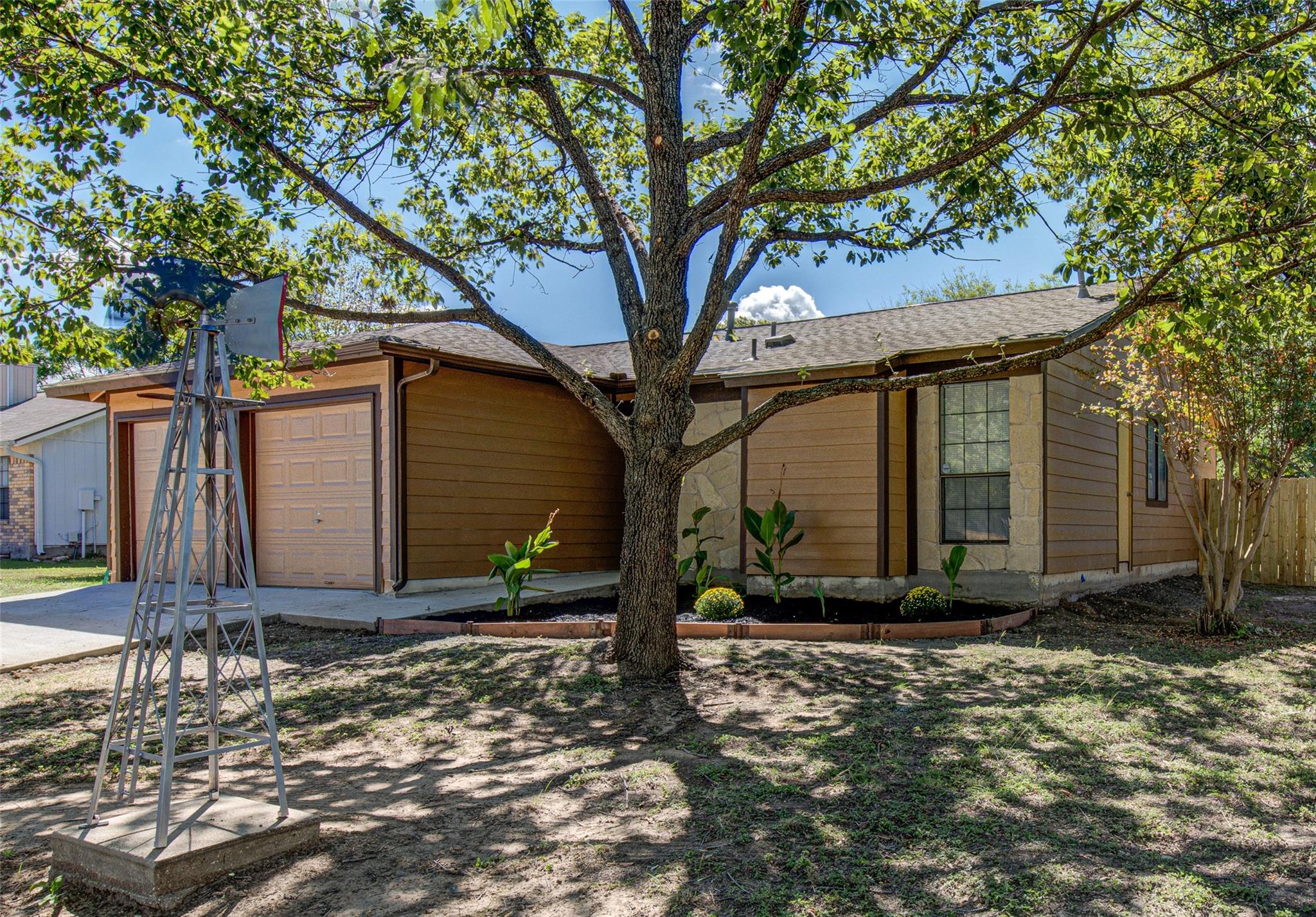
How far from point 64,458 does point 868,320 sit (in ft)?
62.4

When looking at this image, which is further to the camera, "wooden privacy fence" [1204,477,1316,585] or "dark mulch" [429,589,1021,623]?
"wooden privacy fence" [1204,477,1316,585]

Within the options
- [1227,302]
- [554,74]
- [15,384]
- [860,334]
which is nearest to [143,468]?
[554,74]

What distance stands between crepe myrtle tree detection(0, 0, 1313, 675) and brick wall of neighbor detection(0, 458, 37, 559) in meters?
16.3

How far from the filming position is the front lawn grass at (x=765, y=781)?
3256 millimetres

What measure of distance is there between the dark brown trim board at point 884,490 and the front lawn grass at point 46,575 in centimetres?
1099

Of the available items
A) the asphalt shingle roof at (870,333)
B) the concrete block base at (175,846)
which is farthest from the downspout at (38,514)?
the concrete block base at (175,846)

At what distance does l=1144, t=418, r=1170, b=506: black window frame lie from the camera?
42.6ft

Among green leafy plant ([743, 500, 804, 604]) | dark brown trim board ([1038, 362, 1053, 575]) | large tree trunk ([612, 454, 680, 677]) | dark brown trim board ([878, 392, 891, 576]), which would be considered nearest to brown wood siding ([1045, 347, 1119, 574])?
dark brown trim board ([1038, 362, 1053, 575])

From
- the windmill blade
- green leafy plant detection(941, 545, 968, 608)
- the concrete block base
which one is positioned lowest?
the concrete block base

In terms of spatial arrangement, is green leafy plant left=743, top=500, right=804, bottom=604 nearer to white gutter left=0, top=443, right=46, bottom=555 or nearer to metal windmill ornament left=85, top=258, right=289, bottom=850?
metal windmill ornament left=85, top=258, right=289, bottom=850

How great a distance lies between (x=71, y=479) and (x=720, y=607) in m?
19.0

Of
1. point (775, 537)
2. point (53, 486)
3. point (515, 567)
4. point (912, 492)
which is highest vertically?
point (912, 492)

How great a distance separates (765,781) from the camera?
4480 mm

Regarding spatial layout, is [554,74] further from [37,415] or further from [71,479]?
[37,415]
